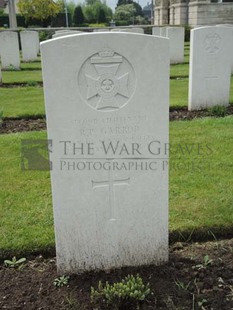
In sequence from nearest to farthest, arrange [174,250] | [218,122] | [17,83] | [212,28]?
[174,250]
[218,122]
[212,28]
[17,83]

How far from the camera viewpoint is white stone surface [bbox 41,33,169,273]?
231cm

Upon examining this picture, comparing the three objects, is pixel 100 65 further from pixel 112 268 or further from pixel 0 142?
pixel 0 142

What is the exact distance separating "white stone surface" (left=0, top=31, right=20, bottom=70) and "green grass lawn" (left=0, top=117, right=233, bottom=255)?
32.0 ft

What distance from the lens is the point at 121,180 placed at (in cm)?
259

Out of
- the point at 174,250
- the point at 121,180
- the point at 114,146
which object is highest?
the point at 114,146

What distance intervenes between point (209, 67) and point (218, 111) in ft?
2.73

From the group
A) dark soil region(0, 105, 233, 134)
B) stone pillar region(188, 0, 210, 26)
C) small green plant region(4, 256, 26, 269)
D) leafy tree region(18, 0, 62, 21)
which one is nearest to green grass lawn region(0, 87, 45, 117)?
dark soil region(0, 105, 233, 134)

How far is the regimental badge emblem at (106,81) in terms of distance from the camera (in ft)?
7.58

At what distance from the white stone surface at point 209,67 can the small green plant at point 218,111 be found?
0.34m

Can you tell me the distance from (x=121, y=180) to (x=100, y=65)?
0.76 m

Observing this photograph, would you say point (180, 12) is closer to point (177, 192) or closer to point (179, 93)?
point (179, 93)

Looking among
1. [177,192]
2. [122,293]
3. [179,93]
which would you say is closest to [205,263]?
[122,293]

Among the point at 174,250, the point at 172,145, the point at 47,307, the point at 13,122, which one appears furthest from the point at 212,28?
the point at 47,307

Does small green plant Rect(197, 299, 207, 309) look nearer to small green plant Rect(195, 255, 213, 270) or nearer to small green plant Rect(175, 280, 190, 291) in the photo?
small green plant Rect(175, 280, 190, 291)
